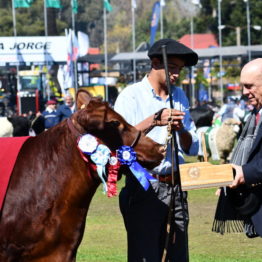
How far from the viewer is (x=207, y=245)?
436 inches

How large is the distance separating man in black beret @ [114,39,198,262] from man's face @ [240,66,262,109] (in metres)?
0.71

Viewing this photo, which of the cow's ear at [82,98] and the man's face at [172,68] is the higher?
the man's face at [172,68]

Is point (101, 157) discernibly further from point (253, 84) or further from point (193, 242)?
point (193, 242)

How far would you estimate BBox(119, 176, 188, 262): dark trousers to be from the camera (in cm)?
672

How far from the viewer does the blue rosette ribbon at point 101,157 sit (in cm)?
569

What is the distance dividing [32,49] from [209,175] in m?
32.2

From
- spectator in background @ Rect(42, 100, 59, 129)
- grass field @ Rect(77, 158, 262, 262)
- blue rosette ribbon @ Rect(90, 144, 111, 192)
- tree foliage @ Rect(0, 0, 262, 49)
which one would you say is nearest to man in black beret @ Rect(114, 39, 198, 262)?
blue rosette ribbon @ Rect(90, 144, 111, 192)

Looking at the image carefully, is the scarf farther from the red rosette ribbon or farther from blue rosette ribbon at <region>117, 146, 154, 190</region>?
the red rosette ribbon

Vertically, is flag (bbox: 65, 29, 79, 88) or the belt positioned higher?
the belt

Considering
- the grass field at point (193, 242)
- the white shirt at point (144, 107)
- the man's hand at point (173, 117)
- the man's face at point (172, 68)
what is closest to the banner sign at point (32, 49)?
the grass field at point (193, 242)

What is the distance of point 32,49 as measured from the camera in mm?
37438

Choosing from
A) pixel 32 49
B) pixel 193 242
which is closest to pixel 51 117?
pixel 193 242

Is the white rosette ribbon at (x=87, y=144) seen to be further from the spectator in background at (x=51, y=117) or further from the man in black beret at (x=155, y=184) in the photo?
the spectator in background at (x=51, y=117)

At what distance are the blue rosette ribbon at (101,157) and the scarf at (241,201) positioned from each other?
1066 millimetres
